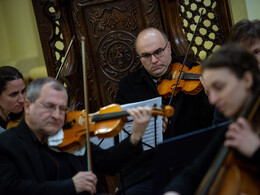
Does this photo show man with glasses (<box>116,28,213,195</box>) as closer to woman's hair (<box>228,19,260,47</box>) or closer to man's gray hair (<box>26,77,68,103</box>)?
woman's hair (<box>228,19,260,47</box>)

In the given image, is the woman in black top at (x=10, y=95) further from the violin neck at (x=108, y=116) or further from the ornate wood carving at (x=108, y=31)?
the violin neck at (x=108, y=116)

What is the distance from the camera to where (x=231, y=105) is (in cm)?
111

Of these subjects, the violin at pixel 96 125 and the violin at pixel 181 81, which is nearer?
→ the violin at pixel 96 125

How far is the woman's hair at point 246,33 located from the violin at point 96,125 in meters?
0.55

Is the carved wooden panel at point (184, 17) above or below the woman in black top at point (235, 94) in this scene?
above

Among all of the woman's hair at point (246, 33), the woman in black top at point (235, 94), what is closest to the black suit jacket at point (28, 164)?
the woman in black top at point (235, 94)

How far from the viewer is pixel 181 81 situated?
2.43 m

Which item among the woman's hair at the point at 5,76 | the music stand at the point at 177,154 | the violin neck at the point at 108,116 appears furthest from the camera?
the woman's hair at the point at 5,76

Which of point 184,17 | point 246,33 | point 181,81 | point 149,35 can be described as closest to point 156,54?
point 149,35

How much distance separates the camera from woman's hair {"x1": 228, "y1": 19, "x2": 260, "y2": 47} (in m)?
1.83

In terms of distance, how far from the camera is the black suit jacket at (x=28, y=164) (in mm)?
1595

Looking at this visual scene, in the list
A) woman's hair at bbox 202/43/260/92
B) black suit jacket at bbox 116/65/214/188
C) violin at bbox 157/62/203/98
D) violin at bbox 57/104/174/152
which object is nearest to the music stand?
woman's hair at bbox 202/43/260/92

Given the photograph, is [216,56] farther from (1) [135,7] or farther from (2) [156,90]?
(1) [135,7]

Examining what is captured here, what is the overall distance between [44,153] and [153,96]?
40.8 inches
